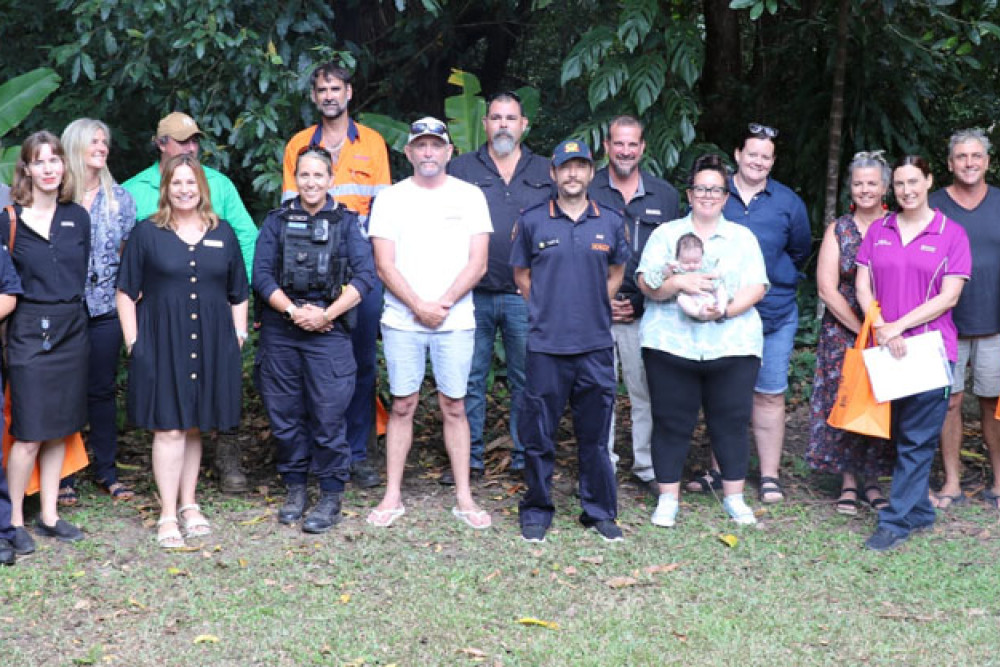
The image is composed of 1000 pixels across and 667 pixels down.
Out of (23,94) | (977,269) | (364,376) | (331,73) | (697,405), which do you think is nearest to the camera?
(697,405)

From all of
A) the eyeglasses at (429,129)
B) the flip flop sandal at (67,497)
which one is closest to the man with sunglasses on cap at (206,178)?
the eyeglasses at (429,129)

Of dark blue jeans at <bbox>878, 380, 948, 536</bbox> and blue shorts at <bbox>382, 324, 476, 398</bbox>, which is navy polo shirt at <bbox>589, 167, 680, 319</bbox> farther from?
dark blue jeans at <bbox>878, 380, 948, 536</bbox>

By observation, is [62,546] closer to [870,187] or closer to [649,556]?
[649,556]

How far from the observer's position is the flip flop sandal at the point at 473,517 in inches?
240

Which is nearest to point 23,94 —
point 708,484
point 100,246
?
point 100,246

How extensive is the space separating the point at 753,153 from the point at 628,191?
0.70 metres

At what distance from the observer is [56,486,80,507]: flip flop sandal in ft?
20.8

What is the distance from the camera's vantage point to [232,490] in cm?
671

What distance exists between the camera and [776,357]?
6.53m

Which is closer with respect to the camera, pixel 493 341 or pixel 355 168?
pixel 355 168

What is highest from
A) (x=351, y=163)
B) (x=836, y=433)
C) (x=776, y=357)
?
(x=351, y=163)

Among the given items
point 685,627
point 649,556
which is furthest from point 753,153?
point 685,627

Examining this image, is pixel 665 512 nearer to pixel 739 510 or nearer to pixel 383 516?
pixel 739 510

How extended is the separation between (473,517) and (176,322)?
181cm
